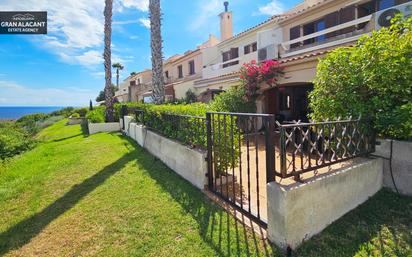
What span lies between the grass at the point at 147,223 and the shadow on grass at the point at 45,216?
0.07 ft

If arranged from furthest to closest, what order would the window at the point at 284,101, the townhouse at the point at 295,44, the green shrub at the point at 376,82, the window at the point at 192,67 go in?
the window at the point at 192,67, the window at the point at 284,101, the townhouse at the point at 295,44, the green shrub at the point at 376,82

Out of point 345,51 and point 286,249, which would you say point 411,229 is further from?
point 345,51

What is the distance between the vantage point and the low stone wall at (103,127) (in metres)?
17.5

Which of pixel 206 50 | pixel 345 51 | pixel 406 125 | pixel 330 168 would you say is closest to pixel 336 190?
pixel 330 168

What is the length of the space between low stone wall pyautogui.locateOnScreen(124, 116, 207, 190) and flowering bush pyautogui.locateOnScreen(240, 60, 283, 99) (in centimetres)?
592

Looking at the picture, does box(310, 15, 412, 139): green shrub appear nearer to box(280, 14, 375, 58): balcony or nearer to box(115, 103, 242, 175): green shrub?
box(115, 103, 242, 175): green shrub

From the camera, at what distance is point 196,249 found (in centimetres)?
371

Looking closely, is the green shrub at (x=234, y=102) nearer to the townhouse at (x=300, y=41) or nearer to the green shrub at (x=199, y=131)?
the townhouse at (x=300, y=41)

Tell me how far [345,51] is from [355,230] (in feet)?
12.7

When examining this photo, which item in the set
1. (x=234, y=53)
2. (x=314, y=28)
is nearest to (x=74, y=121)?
(x=234, y=53)

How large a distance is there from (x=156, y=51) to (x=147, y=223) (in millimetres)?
11489

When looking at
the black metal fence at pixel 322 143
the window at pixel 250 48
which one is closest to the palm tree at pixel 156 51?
the window at pixel 250 48

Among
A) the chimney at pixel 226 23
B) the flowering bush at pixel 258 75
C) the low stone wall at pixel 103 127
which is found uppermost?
the chimney at pixel 226 23

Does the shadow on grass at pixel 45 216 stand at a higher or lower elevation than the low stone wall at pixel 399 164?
lower
